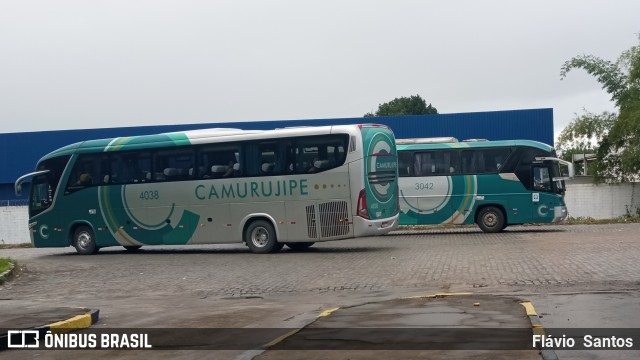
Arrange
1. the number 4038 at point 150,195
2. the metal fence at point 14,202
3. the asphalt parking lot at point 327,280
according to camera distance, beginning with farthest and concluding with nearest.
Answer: the metal fence at point 14,202 → the number 4038 at point 150,195 → the asphalt parking lot at point 327,280

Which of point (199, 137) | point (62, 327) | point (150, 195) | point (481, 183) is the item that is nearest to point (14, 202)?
point (150, 195)

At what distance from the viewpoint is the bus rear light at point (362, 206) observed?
22828mm

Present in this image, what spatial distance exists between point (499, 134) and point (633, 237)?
21308 mm

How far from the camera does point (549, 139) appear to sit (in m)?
44.2

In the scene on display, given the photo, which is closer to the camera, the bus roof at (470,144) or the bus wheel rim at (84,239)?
the bus wheel rim at (84,239)

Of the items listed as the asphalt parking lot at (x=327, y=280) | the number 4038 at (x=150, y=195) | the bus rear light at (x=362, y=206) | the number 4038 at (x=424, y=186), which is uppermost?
the number 4038 at (x=150, y=195)

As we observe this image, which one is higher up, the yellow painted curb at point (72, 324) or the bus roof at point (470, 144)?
the bus roof at point (470, 144)

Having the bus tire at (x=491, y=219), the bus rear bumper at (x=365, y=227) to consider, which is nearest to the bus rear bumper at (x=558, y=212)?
the bus tire at (x=491, y=219)

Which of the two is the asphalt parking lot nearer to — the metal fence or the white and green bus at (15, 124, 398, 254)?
the white and green bus at (15, 124, 398, 254)

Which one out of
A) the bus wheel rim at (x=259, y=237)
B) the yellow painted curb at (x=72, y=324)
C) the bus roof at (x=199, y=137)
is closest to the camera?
the yellow painted curb at (x=72, y=324)

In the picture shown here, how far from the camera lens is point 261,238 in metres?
24.3

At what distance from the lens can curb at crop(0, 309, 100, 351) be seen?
1034 cm

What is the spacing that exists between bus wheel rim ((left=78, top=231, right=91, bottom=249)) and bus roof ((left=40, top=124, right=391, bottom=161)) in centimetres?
259

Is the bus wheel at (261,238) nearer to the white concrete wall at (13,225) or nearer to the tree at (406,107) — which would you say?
the white concrete wall at (13,225)
